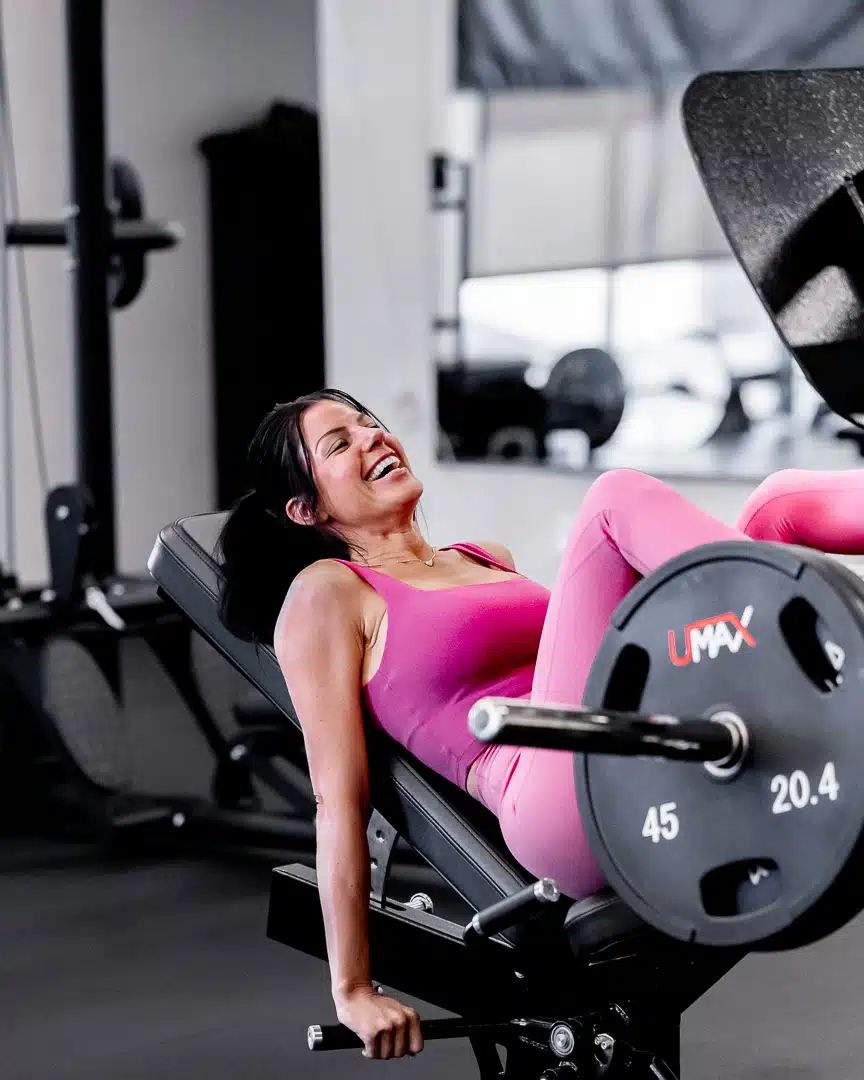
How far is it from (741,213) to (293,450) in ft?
1.79

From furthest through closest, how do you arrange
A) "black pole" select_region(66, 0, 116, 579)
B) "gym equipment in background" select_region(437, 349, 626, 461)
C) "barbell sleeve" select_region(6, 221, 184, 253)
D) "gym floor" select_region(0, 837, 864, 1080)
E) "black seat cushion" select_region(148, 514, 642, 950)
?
1. "gym equipment in background" select_region(437, 349, 626, 461)
2. "barbell sleeve" select_region(6, 221, 184, 253)
3. "black pole" select_region(66, 0, 116, 579)
4. "gym floor" select_region(0, 837, 864, 1080)
5. "black seat cushion" select_region(148, 514, 642, 950)

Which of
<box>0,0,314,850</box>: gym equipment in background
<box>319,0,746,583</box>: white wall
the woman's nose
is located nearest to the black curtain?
<box>319,0,746,583</box>: white wall

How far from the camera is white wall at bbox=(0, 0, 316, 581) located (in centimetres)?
530

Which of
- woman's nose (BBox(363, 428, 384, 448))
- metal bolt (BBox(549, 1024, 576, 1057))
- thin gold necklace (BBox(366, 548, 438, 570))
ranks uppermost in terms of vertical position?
woman's nose (BBox(363, 428, 384, 448))

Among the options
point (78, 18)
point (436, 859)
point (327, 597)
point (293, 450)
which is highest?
point (78, 18)

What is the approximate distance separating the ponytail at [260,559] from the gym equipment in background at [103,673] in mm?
1316

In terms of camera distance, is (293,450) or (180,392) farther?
(180,392)

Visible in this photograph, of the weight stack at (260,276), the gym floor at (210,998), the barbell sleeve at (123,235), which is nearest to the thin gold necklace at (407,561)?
the gym floor at (210,998)

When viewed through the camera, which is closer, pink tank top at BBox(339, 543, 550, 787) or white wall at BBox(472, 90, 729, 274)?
pink tank top at BBox(339, 543, 550, 787)

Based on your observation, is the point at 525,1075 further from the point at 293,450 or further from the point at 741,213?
the point at 741,213

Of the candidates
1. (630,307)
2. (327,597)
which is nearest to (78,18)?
(630,307)

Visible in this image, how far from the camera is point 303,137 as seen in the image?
18.4ft

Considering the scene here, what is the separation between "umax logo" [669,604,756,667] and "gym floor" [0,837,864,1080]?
42.2 inches

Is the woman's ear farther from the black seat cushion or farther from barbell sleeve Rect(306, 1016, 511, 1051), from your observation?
barbell sleeve Rect(306, 1016, 511, 1051)
